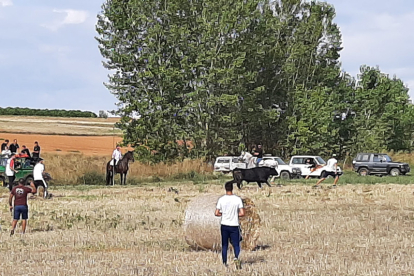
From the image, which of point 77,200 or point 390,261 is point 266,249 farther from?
point 77,200

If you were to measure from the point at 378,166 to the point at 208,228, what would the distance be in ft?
113

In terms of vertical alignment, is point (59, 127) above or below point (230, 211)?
above

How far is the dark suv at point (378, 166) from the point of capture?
4506 cm

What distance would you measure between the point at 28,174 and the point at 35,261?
18.8m

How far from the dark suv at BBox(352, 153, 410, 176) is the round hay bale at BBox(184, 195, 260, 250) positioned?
33434mm

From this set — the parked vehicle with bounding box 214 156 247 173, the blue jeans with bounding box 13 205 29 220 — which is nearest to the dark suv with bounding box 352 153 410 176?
the parked vehicle with bounding box 214 156 247 173

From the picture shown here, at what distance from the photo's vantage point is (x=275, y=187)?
3084 centimetres

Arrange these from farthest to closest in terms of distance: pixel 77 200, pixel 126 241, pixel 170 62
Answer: pixel 170 62
pixel 77 200
pixel 126 241

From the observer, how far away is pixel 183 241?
14.7 metres

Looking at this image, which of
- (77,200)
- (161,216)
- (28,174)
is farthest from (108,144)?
(161,216)

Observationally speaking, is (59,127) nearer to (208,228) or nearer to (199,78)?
(199,78)

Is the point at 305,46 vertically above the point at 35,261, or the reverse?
the point at 305,46

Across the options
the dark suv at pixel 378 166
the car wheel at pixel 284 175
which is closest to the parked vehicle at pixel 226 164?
the car wheel at pixel 284 175

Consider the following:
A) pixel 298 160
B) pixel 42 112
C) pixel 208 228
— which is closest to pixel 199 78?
pixel 298 160
